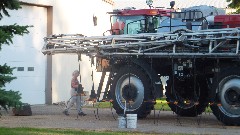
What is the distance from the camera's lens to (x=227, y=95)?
17469 mm

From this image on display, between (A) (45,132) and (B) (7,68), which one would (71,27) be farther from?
(B) (7,68)

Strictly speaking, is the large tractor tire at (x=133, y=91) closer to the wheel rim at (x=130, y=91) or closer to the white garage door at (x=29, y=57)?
the wheel rim at (x=130, y=91)

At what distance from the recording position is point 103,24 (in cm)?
3306

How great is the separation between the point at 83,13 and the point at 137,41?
1223 cm

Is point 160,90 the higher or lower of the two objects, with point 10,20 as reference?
lower

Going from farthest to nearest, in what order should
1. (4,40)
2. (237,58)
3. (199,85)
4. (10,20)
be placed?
1. (10,20)
2. (199,85)
3. (237,58)
4. (4,40)

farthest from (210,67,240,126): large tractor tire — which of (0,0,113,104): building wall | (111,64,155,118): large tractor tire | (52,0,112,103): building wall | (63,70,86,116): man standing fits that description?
(52,0,112,103): building wall

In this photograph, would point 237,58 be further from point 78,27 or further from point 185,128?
point 78,27

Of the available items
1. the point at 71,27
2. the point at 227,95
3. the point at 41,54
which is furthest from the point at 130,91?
the point at 71,27

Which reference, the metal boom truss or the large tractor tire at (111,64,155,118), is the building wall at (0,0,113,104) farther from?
the large tractor tire at (111,64,155,118)

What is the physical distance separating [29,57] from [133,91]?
7.91m

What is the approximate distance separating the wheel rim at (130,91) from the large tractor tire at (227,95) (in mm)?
2341

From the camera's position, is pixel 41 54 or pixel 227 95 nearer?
pixel 227 95

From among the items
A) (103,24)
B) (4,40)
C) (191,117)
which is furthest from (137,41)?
(103,24)
